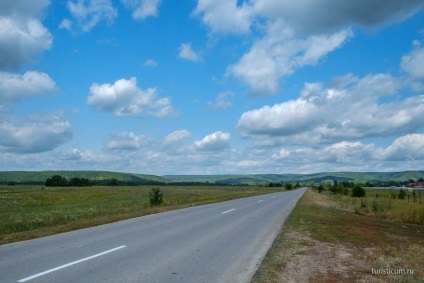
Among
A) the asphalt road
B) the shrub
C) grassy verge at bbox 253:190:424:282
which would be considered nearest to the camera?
the asphalt road

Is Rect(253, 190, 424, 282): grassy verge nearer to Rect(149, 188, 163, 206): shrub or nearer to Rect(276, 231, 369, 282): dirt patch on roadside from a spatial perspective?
Rect(276, 231, 369, 282): dirt patch on roadside

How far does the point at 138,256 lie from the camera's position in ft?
30.6

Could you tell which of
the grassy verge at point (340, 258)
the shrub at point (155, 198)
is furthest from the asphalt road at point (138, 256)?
the shrub at point (155, 198)

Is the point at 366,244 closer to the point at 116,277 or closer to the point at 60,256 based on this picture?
the point at 116,277

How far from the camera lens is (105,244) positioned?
11.0 meters

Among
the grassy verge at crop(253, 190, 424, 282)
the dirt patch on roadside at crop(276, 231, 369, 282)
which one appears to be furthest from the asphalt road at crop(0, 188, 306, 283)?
the dirt patch on roadside at crop(276, 231, 369, 282)

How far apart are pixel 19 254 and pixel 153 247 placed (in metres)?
3.47

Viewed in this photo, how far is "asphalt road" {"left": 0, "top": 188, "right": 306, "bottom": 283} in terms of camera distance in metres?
7.44

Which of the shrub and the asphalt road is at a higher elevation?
the shrub

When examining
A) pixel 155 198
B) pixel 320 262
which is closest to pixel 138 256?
pixel 320 262

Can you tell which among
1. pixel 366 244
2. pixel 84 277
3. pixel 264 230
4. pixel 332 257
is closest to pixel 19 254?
pixel 84 277

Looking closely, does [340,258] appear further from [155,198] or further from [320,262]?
[155,198]

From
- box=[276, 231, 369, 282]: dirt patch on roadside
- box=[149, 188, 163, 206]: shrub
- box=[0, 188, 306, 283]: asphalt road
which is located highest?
box=[149, 188, 163, 206]: shrub

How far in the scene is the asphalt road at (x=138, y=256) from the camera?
24.4 ft
